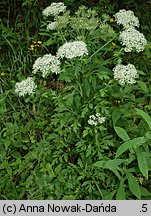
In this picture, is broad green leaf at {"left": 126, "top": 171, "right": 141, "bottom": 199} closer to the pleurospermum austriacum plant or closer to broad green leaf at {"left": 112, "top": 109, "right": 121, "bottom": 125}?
the pleurospermum austriacum plant

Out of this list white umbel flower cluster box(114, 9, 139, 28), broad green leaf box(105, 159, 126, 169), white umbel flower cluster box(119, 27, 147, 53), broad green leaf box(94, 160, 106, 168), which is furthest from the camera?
white umbel flower cluster box(114, 9, 139, 28)

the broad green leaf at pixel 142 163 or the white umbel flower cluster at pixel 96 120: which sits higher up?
the broad green leaf at pixel 142 163

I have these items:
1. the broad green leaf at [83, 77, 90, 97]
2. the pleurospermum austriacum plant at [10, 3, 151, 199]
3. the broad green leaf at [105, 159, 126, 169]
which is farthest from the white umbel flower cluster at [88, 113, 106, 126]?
the broad green leaf at [105, 159, 126, 169]

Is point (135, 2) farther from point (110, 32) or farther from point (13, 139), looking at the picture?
point (13, 139)

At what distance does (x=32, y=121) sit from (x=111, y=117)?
0.69 m

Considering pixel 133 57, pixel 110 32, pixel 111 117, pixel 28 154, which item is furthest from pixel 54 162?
pixel 133 57

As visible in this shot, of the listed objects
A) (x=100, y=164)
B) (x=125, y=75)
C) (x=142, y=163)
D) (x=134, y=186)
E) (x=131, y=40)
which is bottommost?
(x=134, y=186)

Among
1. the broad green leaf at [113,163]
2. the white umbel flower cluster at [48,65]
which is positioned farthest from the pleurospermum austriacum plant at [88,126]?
the broad green leaf at [113,163]

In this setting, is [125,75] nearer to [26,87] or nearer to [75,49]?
[75,49]

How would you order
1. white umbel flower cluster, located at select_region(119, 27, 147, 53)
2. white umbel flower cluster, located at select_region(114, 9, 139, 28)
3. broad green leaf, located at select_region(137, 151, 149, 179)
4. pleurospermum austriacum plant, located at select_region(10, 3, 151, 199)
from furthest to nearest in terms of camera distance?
white umbel flower cluster, located at select_region(114, 9, 139, 28) → white umbel flower cluster, located at select_region(119, 27, 147, 53) → pleurospermum austriacum plant, located at select_region(10, 3, 151, 199) → broad green leaf, located at select_region(137, 151, 149, 179)

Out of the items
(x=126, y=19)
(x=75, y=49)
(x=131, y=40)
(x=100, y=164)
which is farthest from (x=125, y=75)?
(x=100, y=164)

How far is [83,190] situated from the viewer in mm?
3332

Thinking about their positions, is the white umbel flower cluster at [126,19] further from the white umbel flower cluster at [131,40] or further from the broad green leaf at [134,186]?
the broad green leaf at [134,186]

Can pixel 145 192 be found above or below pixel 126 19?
below
